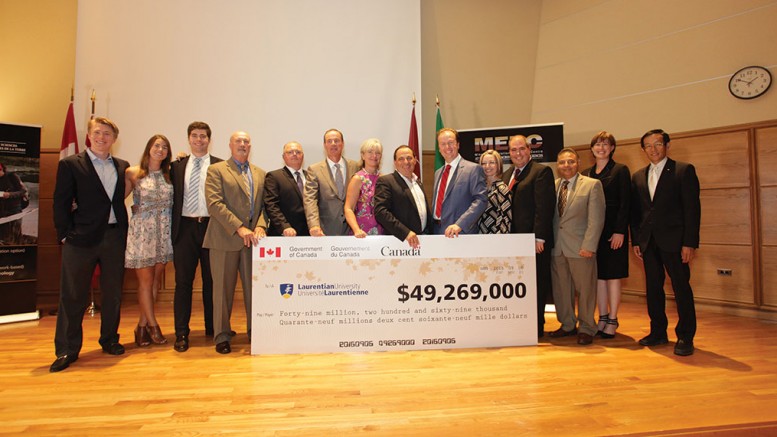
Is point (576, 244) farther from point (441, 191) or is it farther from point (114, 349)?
point (114, 349)

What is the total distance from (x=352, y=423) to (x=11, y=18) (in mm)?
6460

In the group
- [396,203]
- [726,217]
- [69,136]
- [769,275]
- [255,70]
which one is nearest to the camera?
[396,203]

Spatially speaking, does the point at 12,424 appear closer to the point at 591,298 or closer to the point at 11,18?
the point at 591,298

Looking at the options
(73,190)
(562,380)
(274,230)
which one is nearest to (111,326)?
(73,190)

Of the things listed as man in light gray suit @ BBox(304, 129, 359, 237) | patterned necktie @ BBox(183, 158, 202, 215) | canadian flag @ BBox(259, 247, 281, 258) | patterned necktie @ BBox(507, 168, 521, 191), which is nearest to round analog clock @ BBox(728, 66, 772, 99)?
patterned necktie @ BBox(507, 168, 521, 191)

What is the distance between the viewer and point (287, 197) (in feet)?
11.0

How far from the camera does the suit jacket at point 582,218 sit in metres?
3.32

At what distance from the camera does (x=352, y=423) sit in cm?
197

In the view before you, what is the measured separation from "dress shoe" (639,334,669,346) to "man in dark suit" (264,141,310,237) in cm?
271

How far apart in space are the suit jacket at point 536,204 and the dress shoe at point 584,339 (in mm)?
743

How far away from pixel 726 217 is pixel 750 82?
1.44 meters

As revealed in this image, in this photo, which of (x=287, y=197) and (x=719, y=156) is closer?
(x=287, y=197)

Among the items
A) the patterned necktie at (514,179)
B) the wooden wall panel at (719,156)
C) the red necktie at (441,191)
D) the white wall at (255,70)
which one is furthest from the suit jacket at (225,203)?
the wooden wall panel at (719,156)

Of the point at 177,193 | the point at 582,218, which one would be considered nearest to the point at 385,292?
the point at 582,218
